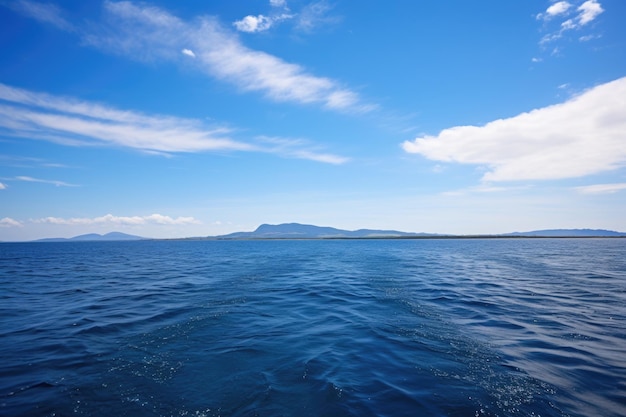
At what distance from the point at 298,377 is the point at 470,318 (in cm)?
1056

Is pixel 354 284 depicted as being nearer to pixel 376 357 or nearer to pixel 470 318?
pixel 470 318

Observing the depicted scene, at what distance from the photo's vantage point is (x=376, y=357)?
980 cm

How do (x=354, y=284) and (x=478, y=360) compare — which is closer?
(x=478, y=360)

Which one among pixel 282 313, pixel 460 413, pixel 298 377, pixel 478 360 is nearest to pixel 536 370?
pixel 478 360

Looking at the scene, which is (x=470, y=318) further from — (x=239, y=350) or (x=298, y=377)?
(x=239, y=350)

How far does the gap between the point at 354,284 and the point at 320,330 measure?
45.1 ft

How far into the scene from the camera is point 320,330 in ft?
42.2

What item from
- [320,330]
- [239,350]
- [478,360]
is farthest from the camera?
[320,330]

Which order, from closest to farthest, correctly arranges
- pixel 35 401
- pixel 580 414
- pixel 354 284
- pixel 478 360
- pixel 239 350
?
pixel 580 414 → pixel 35 401 → pixel 478 360 → pixel 239 350 → pixel 354 284

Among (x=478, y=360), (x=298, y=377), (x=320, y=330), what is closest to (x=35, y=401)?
(x=298, y=377)

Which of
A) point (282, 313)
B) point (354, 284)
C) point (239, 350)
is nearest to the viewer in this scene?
point (239, 350)

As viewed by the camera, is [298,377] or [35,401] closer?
[35,401]

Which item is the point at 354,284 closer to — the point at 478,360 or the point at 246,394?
the point at 478,360

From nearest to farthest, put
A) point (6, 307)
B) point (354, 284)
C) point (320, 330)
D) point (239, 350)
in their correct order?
point (239, 350) → point (320, 330) → point (6, 307) → point (354, 284)
